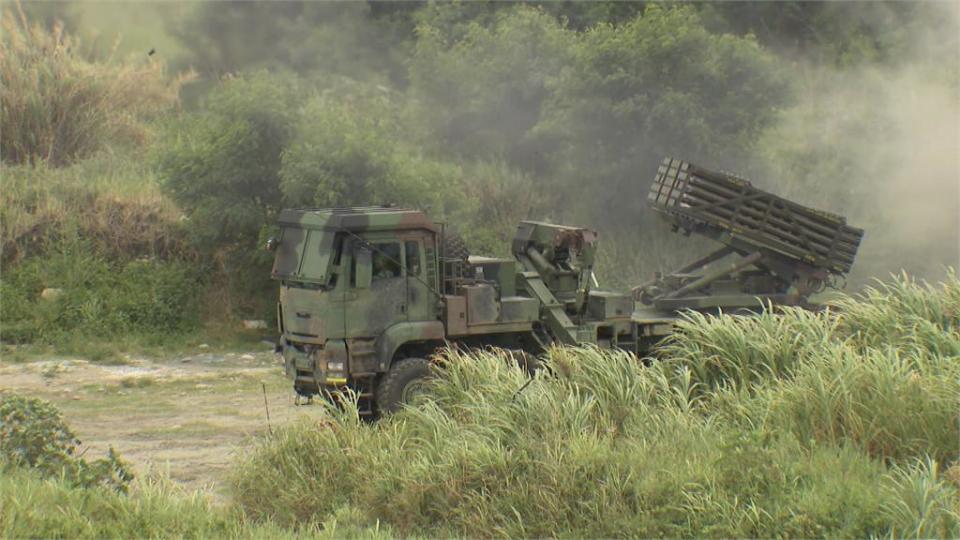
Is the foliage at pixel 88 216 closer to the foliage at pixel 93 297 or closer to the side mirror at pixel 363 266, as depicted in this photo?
the foliage at pixel 93 297

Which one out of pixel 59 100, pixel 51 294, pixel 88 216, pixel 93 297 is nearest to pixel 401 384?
pixel 93 297

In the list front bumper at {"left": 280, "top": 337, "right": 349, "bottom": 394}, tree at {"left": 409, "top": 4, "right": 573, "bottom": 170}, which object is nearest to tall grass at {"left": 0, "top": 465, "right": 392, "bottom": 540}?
front bumper at {"left": 280, "top": 337, "right": 349, "bottom": 394}

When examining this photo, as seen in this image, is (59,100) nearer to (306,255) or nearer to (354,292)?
(306,255)

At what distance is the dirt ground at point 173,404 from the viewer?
13.4m

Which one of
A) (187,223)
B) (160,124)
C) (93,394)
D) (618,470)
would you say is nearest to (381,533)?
(618,470)

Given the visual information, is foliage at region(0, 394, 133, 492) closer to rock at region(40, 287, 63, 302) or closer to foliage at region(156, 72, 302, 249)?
foliage at region(156, 72, 302, 249)

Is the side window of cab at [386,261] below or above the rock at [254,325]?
above

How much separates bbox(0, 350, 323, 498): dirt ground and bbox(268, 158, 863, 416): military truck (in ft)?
3.39

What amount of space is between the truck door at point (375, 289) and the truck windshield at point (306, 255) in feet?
0.81

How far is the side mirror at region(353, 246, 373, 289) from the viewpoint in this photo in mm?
13648

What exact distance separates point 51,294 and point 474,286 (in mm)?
8356

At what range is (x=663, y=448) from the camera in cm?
1056

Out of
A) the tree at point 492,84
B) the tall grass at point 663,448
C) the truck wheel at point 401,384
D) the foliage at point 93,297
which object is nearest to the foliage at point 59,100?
the foliage at point 93,297

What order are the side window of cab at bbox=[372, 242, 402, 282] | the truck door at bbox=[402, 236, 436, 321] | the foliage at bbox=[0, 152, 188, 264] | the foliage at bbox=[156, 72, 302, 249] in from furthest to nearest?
the foliage at bbox=[0, 152, 188, 264] → the foliage at bbox=[156, 72, 302, 249] → the truck door at bbox=[402, 236, 436, 321] → the side window of cab at bbox=[372, 242, 402, 282]
